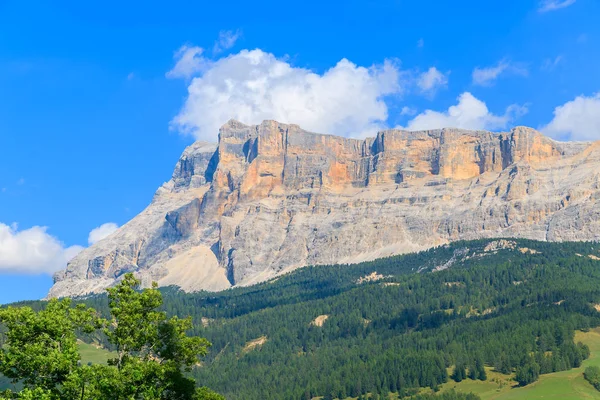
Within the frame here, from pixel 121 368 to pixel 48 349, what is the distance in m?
4.93

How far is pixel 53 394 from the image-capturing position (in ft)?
168

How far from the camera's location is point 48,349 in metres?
52.9

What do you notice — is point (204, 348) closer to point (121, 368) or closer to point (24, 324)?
point (121, 368)

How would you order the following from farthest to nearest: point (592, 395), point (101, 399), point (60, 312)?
point (592, 395) → point (60, 312) → point (101, 399)

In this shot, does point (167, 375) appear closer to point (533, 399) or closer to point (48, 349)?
point (48, 349)

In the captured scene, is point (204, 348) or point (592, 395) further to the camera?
point (592, 395)

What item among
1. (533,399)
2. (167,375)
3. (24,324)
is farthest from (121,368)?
(533,399)

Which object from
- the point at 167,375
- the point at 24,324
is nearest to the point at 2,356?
the point at 24,324

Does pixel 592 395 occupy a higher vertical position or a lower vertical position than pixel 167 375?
lower

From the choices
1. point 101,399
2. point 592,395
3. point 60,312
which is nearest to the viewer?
point 101,399

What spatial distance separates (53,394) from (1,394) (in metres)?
3.93

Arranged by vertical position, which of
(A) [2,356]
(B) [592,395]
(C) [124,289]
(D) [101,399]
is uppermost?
(C) [124,289]

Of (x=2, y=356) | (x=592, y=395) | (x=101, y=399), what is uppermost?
(x=2, y=356)

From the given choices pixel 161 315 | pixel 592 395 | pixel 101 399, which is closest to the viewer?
pixel 101 399
